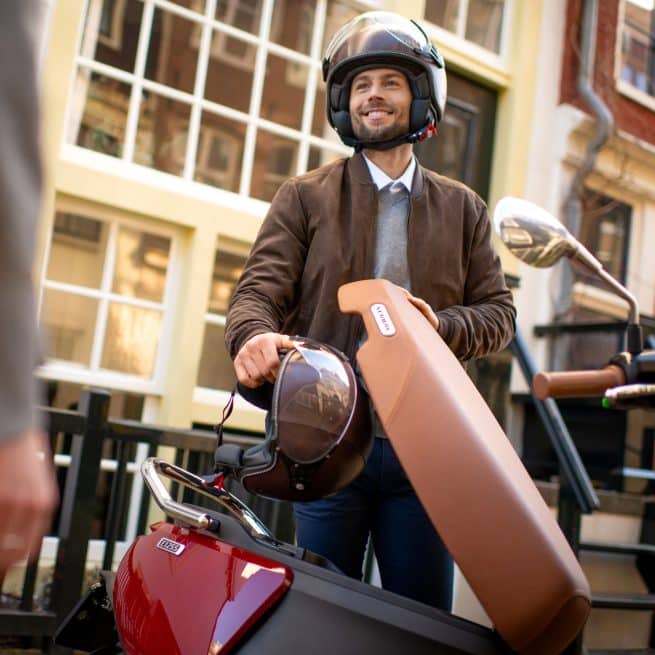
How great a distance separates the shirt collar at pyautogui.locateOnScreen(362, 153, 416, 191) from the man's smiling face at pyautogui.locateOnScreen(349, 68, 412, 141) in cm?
6

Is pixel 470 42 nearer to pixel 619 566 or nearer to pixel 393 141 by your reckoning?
pixel 619 566

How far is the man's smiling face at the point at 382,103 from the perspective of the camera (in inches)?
73.5

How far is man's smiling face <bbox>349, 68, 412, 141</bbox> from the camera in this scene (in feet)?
6.12

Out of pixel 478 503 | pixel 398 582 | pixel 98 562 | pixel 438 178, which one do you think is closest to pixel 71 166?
pixel 98 562

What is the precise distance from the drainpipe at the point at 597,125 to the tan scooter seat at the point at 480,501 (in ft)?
20.1

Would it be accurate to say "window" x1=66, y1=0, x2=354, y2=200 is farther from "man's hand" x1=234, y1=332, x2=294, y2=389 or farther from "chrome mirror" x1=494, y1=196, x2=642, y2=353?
"man's hand" x1=234, y1=332, x2=294, y2=389

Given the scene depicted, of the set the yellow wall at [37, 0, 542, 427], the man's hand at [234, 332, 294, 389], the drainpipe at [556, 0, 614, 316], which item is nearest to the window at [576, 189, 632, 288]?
the drainpipe at [556, 0, 614, 316]

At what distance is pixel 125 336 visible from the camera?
17.3 ft

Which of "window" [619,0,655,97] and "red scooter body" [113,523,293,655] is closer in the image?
"red scooter body" [113,523,293,655]

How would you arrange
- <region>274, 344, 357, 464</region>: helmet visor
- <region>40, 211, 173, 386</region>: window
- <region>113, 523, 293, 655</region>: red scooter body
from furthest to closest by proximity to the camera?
<region>40, 211, 173, 386</region>: window → <region>274, 344, 357, 464</region>: helmet visor → <region>113, 523, 293, 655</region>: red scooter body

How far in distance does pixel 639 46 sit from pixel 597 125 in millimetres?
1676

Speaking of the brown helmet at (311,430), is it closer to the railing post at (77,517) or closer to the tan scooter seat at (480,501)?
the tan scooter seat at (480,501)

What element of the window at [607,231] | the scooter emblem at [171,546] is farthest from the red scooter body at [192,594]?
the window at [607,231]

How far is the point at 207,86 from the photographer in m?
5.68
